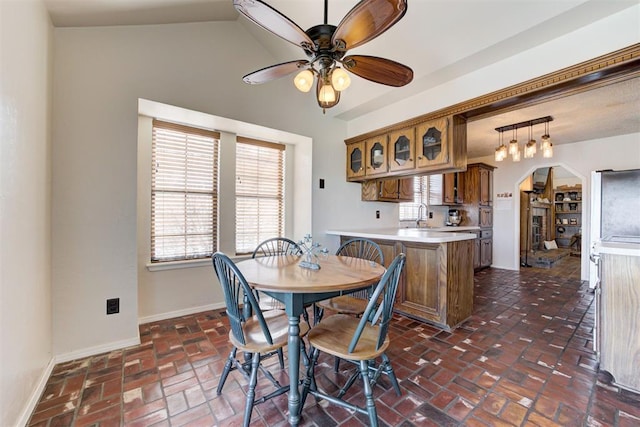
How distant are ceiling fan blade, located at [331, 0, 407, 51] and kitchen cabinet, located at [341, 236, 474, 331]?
203 cm

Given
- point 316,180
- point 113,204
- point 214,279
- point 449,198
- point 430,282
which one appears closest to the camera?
point 113,204

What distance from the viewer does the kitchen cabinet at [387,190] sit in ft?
13.3

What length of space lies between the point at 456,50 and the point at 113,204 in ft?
10.9

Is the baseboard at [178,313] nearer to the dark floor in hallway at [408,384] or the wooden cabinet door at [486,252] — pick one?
the dark floor in hallway at [408,384]

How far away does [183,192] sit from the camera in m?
3.01

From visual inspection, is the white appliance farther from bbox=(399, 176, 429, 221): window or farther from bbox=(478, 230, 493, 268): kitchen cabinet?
bbox=(478, 230, 493, 268): kitchen cabinet

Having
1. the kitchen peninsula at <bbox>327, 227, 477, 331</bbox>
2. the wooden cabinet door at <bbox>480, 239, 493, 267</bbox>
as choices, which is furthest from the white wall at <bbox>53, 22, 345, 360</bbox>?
the wooden cabinet door at <bbox>480, 239, 493, 267</bbox>

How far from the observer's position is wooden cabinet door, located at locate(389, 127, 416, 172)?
124 inches

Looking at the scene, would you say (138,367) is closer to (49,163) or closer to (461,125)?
(49,163)

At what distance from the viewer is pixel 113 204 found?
2.22 m

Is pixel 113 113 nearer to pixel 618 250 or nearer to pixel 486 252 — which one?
pixel 618 250

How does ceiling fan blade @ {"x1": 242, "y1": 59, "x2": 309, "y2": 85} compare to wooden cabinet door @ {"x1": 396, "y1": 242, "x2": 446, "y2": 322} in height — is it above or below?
above

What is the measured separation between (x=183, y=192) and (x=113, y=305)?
1311 millimetres

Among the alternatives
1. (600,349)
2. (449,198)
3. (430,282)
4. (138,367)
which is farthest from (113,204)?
(449,198)
